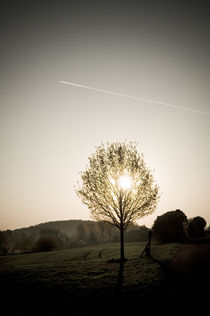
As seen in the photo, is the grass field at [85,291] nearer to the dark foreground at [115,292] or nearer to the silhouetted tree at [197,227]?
the dark foreground at [115,292]

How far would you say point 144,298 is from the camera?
10.1 metres

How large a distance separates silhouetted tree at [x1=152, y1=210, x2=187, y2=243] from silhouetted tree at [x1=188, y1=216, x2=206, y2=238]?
2439 millimetres

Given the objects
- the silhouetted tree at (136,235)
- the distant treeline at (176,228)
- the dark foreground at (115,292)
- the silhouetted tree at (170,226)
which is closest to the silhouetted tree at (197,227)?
the distant treeline at (176,228)

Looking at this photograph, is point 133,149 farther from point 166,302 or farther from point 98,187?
point 166,302

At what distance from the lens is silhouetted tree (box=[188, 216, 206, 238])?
4547 cm

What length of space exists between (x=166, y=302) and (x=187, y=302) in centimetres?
103

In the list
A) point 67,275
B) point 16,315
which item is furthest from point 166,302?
point 67,275

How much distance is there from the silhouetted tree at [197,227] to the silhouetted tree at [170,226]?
2.44 m

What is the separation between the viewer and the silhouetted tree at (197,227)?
149 feet

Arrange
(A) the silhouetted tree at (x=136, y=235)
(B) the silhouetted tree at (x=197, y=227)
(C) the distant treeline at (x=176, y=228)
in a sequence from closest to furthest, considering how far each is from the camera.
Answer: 1. (C) the distant treeline at (x=176, y=228)
2. (B) the silhouetted tree at (x=197, y=227)
3. (A) the silhouetted tree at (x=136, y=235)

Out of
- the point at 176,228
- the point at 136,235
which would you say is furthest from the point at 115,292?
the point at 136,235

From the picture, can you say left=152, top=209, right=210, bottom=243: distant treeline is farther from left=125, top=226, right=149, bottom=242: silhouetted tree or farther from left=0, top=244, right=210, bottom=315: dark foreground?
left=0, top=244, right=210, bottom=315: dark foreground

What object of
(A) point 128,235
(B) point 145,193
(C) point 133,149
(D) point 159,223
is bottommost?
(A) point 128,235

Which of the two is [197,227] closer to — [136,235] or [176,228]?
[176,228]
